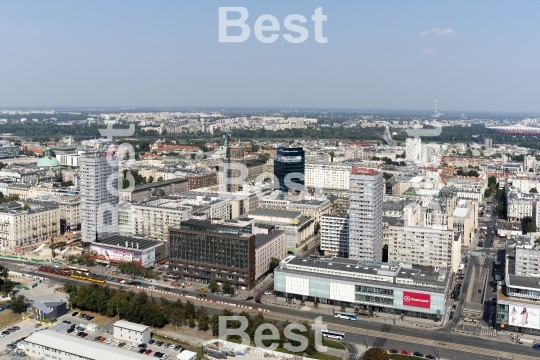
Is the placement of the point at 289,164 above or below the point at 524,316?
above

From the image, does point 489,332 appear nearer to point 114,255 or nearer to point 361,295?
point 361,295

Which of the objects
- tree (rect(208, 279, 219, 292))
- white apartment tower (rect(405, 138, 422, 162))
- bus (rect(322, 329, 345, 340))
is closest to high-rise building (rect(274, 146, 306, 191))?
tree (rect(208, 279, 219, 292))

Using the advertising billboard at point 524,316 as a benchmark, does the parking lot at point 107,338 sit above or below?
below

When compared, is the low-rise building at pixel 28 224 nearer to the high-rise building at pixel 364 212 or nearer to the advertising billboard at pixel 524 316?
the high-rise building at pixel 364 212

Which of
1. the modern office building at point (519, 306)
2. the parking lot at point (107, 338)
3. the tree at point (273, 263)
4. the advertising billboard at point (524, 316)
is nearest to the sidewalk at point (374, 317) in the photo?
the modern office building at point (519, 306)

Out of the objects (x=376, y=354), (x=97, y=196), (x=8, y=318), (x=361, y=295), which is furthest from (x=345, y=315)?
Answer: (x=97, y=196)

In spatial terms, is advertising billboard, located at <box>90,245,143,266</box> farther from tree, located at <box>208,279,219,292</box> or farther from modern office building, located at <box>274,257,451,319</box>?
modern office building, located at <box>274,257,451,319</box>
